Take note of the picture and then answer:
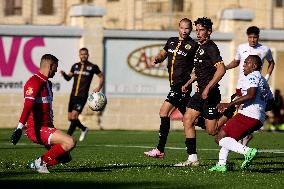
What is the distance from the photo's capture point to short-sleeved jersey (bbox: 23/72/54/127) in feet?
42.8

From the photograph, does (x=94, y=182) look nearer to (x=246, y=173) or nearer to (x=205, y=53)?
(x=246, y=173)

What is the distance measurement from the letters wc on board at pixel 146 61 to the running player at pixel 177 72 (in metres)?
15.4

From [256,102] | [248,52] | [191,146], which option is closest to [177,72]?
[191,146]

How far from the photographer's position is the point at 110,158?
16.5 meters

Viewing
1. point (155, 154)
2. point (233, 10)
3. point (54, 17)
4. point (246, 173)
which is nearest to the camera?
point (246, 173)

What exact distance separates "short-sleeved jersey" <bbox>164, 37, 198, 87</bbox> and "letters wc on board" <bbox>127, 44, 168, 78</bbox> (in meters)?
15.4

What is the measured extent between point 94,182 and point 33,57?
1908 cm

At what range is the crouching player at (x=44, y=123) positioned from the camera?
13.0 m

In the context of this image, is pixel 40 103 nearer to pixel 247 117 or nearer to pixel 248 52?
pixel 247 117

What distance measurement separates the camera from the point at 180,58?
16.2 meters

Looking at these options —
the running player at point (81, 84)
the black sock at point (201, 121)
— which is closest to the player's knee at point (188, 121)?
the black sock at point (201, 121)

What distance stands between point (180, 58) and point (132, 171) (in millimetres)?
3217

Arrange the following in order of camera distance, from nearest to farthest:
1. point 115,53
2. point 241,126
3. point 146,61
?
1. point 241,126
2. point 115,53
3. point 146,61

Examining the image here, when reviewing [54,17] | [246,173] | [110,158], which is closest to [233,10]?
[54,17]
